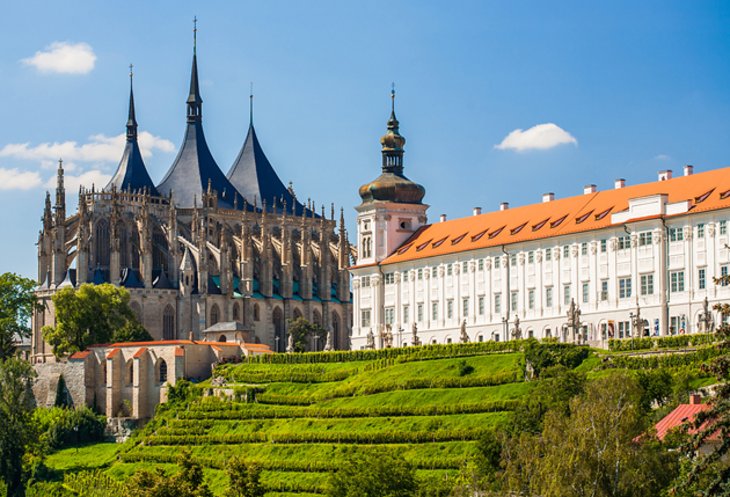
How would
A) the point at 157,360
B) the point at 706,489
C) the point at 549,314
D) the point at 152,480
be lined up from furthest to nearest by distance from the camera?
the point at 157,360, the point at 549,314, the point at 152,480, the point at 706,489

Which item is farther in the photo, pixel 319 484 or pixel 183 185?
pixel 183 185

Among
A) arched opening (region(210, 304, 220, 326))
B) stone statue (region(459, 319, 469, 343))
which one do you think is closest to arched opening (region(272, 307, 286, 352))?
arched opening (region(210, 304, 220, 326))

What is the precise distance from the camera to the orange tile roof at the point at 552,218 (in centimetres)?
8012

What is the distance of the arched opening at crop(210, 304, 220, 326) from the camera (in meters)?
121

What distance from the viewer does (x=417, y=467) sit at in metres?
70.4

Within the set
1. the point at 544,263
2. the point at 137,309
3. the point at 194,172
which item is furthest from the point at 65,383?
the point at 194,172

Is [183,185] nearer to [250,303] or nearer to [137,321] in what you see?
[250,303]

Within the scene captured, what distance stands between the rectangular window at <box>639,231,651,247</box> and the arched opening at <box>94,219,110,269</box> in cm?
5216

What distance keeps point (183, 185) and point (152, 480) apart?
67499mm

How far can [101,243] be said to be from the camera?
124 m

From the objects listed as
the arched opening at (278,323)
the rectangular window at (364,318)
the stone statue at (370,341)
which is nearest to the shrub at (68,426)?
the stone statue at (370,341)

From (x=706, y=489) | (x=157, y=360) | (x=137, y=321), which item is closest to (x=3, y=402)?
(x=157, y=360)

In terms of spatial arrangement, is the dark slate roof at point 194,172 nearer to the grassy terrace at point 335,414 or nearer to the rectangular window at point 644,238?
the grassy terrace at point 335,414

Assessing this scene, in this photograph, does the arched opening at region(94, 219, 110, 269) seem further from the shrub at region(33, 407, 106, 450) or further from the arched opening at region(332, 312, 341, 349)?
the shrub at region(33, 407, 106, 450)
